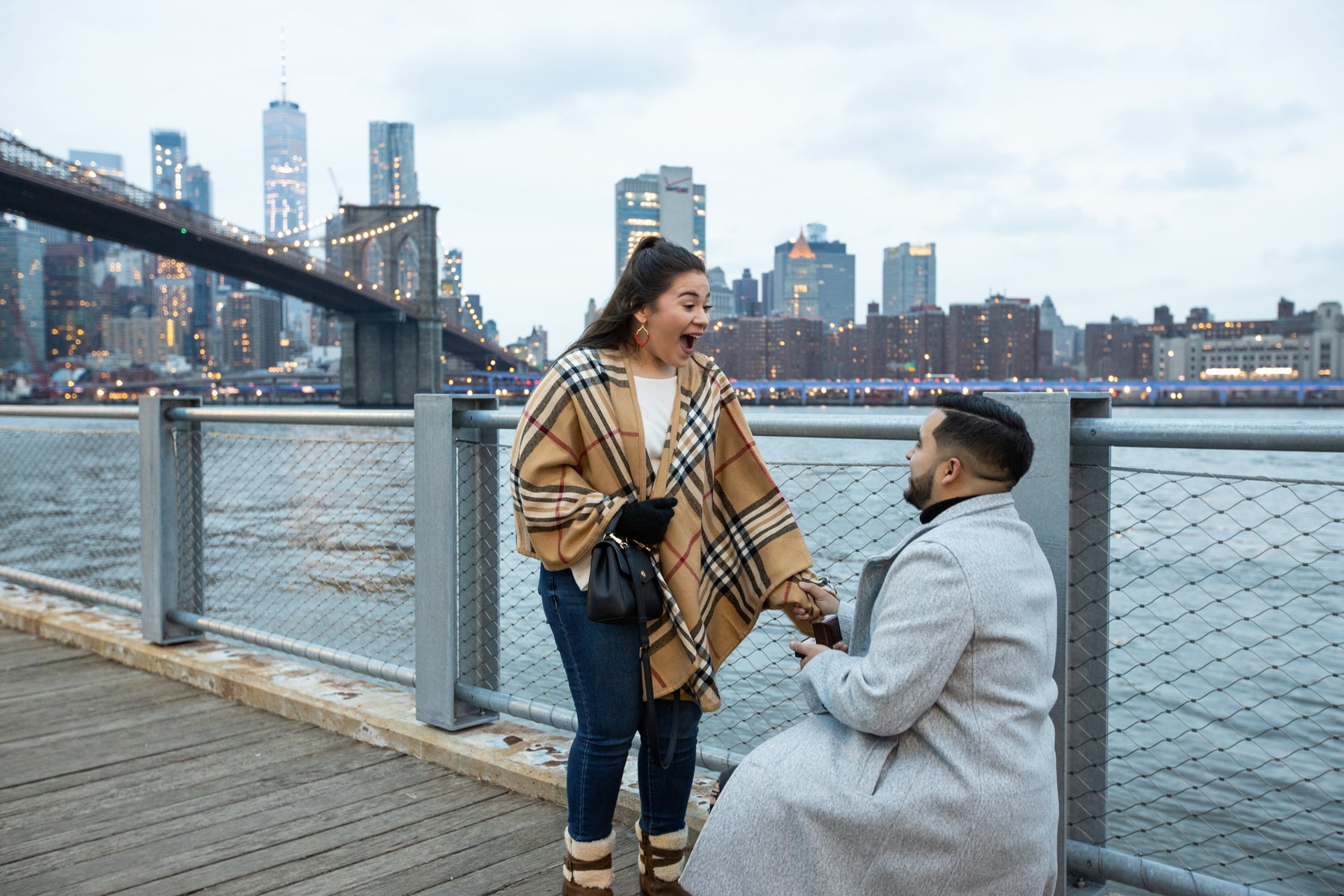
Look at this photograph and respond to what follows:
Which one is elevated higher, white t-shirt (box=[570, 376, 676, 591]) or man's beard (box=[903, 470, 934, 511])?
white t-shirt (box=[570, 376, 676, 591])

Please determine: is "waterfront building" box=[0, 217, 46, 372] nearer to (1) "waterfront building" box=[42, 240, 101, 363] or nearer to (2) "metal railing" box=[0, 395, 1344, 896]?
(1) "waterfront building" box=[42, 240, 101, 363]

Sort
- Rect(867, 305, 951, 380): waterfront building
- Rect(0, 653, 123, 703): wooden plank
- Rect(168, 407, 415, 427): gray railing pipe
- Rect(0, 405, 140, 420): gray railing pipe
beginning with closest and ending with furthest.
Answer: Rect(168, 407, 415, 427): gray railing pipe, Rect(0, 653, 123, 703): wooden plank, Rect(0, 405, 140, 420): gray railing pipe, Rect(867, 305, 951, 380): waterfront building

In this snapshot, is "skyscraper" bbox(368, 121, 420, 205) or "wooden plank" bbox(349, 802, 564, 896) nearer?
"wooden plank" bbox(349, 802, 564, 896)

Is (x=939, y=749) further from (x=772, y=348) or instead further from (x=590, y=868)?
(x=772, y=348)

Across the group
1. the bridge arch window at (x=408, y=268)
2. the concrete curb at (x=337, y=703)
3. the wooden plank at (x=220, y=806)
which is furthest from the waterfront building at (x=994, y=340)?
the wooden plank at (x=220, y=806)

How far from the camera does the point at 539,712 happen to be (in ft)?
8.57


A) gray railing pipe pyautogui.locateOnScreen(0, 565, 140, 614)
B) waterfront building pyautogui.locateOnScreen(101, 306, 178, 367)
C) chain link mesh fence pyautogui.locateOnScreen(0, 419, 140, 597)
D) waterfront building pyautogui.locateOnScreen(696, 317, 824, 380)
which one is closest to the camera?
gray railing pipe pyautogui.locateOnScreen(0, 565, 140, 614)

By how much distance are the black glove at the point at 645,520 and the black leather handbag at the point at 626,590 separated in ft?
0.08

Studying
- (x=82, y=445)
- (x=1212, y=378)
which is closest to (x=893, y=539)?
(x=82, y=445)

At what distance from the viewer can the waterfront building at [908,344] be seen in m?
57.9

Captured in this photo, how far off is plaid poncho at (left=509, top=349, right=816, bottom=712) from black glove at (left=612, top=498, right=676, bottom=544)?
2cm

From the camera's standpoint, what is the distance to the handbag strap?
5.76ft

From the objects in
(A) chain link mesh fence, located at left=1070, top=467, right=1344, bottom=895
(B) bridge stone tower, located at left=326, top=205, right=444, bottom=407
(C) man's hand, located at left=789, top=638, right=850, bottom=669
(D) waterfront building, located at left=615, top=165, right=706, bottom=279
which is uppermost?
(D) waterfront building, located at left=615, top=165, right=706, bottom=279

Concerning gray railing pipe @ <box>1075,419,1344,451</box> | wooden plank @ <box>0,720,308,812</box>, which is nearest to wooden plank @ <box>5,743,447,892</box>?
wooden plank @ <box>0,720,308,812</box>
